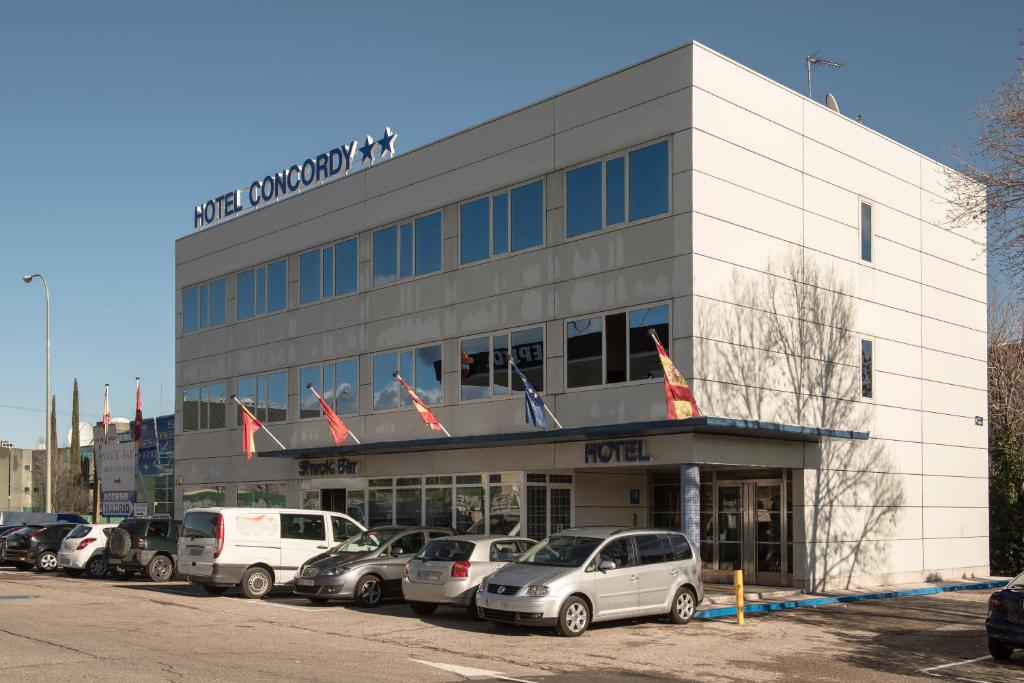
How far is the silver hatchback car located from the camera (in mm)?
17812

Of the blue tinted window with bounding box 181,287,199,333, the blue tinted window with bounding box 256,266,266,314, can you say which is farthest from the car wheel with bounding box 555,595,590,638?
the blue tinted window with bounding box 181,287,199,333

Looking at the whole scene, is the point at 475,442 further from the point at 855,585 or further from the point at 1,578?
the point at 1,578

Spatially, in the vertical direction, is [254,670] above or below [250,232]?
below

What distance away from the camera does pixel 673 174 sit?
78.1ft

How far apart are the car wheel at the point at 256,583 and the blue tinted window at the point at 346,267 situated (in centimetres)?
1052

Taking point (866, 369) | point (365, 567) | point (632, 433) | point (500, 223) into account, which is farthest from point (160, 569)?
point (866, 369)

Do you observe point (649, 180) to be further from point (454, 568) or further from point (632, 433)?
point (454, 568)

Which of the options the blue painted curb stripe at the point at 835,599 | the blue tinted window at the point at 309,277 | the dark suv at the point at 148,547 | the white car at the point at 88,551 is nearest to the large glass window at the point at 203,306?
the blue tinted window at the point at 309,277

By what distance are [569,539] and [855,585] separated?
34.3ft

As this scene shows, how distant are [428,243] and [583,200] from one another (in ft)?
19.0

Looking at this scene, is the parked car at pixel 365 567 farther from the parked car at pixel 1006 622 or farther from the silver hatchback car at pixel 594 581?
the parked car at pixel 1006 622

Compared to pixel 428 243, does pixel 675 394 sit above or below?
below

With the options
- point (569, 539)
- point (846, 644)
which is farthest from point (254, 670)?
point (846, 644)

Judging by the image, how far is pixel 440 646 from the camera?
16.7m
